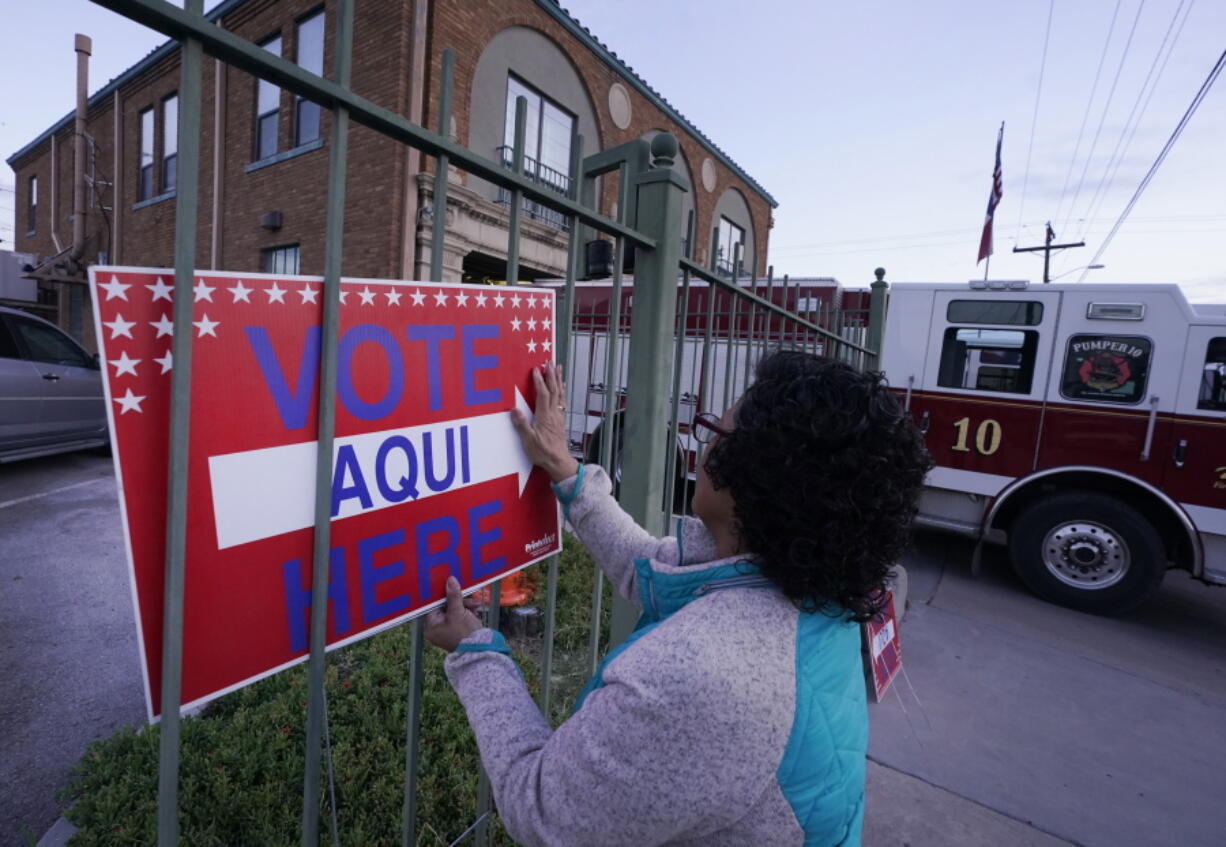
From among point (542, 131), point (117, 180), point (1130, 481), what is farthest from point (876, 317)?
point (117, 180)

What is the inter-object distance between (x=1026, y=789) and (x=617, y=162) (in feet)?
10.3

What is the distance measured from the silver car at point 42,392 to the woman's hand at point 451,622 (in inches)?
263

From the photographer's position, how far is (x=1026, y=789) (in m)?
2.78

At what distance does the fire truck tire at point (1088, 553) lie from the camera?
16.2ft

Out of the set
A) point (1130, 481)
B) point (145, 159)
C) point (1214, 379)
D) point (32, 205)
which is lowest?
point (1130, 481)

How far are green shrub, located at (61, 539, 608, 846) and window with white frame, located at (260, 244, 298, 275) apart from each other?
31.4 feet

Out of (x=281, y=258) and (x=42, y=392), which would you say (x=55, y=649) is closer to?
(x=42, y=392)

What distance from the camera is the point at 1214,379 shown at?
4871 millimetres

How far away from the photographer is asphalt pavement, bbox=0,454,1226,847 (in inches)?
100

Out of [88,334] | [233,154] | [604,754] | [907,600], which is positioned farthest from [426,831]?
[88,334]

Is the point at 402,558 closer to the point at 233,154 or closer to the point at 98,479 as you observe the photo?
the point at 98,479

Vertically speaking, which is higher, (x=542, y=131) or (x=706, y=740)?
(x=542, y=131)

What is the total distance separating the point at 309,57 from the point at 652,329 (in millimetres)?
11774

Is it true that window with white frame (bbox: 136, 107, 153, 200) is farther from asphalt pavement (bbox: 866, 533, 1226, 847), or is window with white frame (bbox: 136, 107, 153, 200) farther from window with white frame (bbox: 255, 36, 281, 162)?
asphalt pavement (bbox: 866, 533, 1226, 847)
